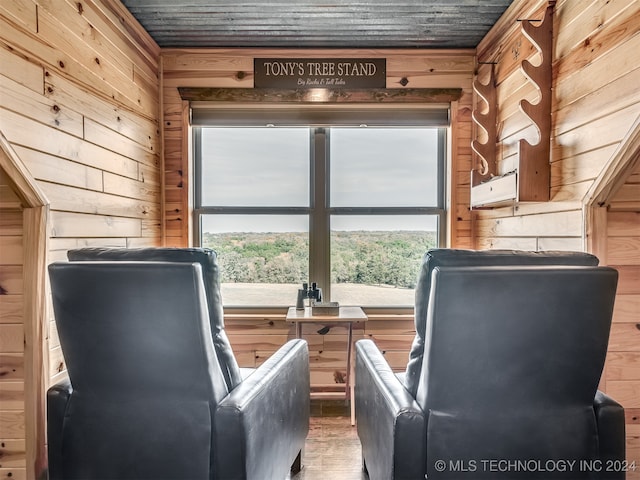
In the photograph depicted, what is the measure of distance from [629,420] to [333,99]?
103 inches

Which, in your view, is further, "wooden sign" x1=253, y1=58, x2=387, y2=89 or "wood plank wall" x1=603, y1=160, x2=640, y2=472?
"wooden sign" x1=253, y1=58, x2=387, y2=89

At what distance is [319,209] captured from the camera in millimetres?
3129

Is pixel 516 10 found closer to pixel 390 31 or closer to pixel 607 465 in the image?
pixel 390 31

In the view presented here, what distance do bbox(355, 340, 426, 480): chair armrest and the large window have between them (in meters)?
1.45

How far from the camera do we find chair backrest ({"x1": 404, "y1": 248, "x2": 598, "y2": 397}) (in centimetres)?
128

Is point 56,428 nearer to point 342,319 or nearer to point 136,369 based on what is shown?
point 136,369

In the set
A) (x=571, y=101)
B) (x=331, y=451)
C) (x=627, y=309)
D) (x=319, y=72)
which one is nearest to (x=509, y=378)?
(x=627, y=309)

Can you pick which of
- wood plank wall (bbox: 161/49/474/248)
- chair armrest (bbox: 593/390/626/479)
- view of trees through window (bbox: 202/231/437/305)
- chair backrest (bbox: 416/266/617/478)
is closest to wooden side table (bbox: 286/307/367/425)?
view of trees through window (bbox: 202/231/437/305)

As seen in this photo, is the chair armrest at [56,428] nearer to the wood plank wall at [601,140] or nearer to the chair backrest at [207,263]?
the chair backrest at [207,263]

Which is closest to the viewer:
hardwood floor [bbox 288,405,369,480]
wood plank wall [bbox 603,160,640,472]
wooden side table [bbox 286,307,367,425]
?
wood plank wall [bbox 603,160,640,472]

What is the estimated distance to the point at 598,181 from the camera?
1.71 meters

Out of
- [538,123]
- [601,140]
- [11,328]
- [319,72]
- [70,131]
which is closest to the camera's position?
[11,328]

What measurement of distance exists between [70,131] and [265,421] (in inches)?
64.6

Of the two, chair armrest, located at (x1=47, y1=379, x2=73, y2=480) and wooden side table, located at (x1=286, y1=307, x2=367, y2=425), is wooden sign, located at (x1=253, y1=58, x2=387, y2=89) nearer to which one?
wooden side table, located at (x1=286, y1=307, x2=367, y2=425)
